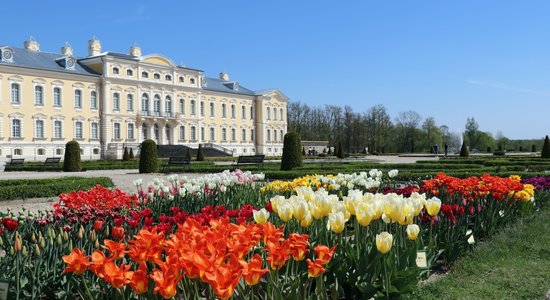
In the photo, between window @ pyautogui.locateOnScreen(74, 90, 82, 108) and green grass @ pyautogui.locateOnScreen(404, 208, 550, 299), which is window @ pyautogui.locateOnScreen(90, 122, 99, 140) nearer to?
window @ pyautogui.locateOnScreen(74, 90, 82, 108)

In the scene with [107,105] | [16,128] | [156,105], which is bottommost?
[16,128]

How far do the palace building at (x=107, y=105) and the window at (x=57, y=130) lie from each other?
0.07 metres

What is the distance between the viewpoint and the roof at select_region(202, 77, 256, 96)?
50656 mm

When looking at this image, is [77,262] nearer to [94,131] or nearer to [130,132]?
[94,131]

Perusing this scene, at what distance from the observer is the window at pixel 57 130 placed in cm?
3662

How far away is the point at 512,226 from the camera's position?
5.40 meters

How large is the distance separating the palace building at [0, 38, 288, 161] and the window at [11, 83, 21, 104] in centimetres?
7

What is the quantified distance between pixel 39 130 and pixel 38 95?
2.50 meters

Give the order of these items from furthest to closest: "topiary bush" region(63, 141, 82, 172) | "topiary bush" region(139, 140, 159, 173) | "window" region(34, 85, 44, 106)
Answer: "window" region(34, 85, 44, 106) → "topiary bush" region(63, 141, 82, 172) → "topiary bush" region(139, 140, 159, 173)

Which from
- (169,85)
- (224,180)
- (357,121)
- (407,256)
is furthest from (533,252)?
(357,121)

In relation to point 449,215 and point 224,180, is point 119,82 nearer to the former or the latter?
point 224,180

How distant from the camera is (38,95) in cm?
3584

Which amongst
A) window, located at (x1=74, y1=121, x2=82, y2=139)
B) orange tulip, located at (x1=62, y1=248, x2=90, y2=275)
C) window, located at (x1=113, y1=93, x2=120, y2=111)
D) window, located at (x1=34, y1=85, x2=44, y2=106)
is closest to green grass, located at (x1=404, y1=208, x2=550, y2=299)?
orange tulip, located at (x1=62, y1=248, x2=90, y2=275)

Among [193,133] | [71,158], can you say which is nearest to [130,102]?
[193,133]
